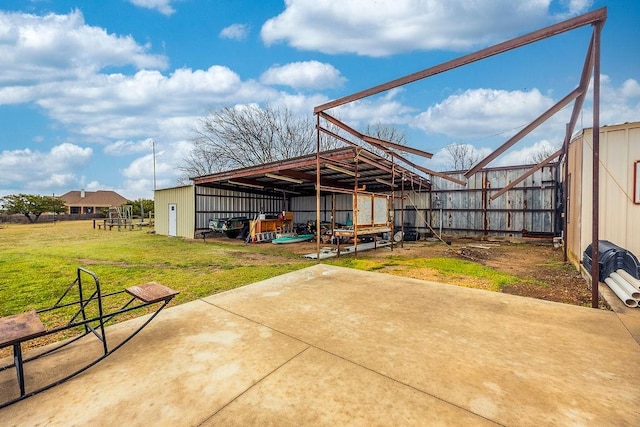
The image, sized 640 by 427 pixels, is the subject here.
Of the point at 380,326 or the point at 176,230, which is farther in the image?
the point at 176,230

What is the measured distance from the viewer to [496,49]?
171 inches

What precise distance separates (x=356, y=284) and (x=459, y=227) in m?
11.9

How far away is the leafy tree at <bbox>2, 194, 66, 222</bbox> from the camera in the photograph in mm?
32531

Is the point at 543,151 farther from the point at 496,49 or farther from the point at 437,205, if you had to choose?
the point at 496,49

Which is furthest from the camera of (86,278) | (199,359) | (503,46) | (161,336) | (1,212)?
(1,212)

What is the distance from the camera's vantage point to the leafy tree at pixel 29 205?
107ft

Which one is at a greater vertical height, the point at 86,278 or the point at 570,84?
the point at 570,84

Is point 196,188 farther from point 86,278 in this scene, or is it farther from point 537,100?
point 537,100

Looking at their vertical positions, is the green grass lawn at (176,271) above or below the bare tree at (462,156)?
below

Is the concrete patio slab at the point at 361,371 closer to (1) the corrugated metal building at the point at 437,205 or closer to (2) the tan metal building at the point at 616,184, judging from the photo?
(2) the tan metal building at the point at 616,184

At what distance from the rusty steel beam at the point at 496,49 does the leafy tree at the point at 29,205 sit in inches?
1770

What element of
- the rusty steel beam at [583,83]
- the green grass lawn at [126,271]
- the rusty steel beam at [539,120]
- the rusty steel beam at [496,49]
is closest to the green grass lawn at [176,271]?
the green grass lawn at [126,271]

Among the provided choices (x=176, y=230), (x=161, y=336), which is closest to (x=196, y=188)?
(x=176, y=230)

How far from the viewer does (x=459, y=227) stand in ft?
46.5
